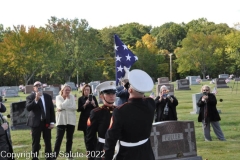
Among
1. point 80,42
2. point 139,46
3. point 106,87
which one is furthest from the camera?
point 139,46

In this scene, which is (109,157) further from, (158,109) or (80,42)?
(80,42)

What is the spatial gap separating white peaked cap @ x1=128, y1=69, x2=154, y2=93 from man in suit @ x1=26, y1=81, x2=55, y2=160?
511 cm

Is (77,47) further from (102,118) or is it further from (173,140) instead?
(102,118)

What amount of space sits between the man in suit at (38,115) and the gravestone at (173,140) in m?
2.57

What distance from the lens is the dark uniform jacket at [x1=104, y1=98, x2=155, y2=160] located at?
5.45 m

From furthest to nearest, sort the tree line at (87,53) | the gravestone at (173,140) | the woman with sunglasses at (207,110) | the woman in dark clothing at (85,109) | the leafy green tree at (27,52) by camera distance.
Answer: the tree line at (87,53) → the leafy green tree at (27,52) → the woman with sunglasses at (207,110) → the woman in dark clothing at (85,109) → the gravestone at (173,140)

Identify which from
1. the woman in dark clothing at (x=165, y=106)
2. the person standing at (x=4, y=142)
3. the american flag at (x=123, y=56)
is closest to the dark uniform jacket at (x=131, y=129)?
the person standing at (x=4, y=142)

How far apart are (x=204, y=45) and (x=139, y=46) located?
548 inches

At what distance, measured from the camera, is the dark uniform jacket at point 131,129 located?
17.9 feet

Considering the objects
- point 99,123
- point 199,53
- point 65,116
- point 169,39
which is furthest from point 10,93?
point 169,39

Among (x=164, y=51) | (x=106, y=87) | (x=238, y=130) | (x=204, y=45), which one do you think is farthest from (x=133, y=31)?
(x=106, y=87)

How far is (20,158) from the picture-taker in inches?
451

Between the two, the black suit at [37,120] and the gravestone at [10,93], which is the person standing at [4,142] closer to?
the black suit at [37,120]

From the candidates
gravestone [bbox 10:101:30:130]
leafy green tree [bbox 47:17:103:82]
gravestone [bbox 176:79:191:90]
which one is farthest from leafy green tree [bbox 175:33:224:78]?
gravestone [bbox 10:101:30:130]
